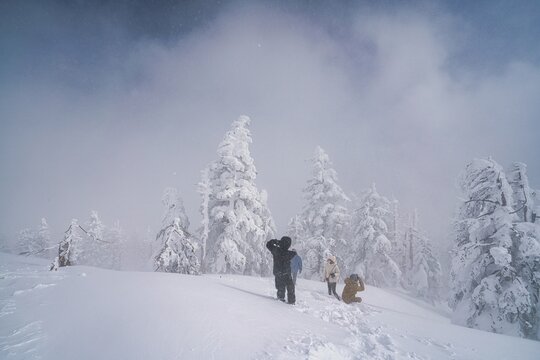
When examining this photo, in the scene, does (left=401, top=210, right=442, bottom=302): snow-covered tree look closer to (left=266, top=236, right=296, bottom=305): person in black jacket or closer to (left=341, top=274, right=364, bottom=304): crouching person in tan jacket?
(left=341, top=274, right=364, bottom=304): crouching person in tan jacket

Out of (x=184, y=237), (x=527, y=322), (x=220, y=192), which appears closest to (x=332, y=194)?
(x=220, y=192)

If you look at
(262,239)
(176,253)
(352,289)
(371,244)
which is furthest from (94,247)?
(352,289)

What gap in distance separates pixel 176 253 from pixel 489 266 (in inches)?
657

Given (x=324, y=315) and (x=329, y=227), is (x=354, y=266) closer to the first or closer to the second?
(x=329, y=227)

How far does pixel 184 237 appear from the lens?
61.2 ft

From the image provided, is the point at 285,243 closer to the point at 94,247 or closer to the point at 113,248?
the point at 94,247

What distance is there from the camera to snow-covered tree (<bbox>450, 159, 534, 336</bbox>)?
1286 centimetres

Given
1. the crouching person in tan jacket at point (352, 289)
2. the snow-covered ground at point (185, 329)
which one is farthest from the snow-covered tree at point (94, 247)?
the crouching person in tan jacket at point (352, 289)

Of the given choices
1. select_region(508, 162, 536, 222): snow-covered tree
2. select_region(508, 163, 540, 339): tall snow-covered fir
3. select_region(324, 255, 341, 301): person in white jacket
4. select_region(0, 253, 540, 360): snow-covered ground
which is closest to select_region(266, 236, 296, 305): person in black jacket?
select_region(0, 253, 540, 360): snow-covered ground

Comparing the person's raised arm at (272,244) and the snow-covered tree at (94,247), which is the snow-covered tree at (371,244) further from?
the snow-covered tree at (94,247)

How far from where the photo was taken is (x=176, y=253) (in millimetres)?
18250

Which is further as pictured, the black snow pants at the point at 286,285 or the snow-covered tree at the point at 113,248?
the snow-covered tree at the point at 113,248

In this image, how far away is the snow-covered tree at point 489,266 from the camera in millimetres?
12859

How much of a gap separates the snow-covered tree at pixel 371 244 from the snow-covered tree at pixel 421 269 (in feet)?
31.8
